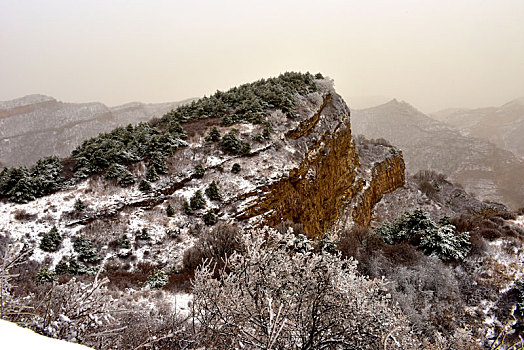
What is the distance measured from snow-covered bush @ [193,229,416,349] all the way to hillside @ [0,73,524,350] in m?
0.03

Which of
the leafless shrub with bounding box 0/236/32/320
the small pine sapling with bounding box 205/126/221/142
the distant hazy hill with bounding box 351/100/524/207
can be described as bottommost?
the distant hazy hill with bounding box 351/100/524/207

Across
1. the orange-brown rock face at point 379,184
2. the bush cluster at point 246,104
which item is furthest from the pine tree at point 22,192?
the orange-brown rock face at point 379,184

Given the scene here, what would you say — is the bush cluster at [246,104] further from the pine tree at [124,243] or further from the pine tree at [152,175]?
the pine tree at [124,243]

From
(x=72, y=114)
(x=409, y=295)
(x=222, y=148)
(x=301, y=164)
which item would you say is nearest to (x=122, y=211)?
(x=222, y=148)

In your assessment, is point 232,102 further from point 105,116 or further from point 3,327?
point 105,116

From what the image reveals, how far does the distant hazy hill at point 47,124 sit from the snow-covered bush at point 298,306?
67.1m

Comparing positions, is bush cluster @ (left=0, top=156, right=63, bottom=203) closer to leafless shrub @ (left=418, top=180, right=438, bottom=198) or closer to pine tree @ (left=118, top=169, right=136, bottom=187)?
pine tree @ (left=118, top=169, right=136, bottom=187)

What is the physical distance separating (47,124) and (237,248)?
85424 mm

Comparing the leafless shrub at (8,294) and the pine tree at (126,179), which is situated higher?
the leafless shrub at (8,294)

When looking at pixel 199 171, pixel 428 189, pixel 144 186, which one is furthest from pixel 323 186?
pixel 428 189

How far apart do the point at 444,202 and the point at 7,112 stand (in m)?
105

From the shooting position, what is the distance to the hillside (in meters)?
3.68

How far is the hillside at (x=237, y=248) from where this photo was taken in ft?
12.1

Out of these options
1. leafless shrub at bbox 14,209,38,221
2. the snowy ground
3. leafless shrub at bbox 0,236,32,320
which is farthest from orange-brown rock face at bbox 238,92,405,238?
the snowy ground
